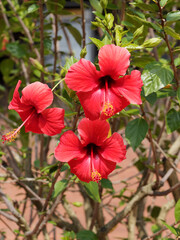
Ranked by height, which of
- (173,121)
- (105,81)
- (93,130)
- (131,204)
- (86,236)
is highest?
(105,81)

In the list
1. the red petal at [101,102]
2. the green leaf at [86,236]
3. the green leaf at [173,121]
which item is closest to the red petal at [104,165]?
the red petal at [101,102]

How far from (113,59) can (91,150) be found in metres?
0.20

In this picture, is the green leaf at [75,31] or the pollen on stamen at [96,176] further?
the green leaf at [75,31]

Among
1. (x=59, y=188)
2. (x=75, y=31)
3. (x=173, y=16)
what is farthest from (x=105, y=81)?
(x=75, y=31)

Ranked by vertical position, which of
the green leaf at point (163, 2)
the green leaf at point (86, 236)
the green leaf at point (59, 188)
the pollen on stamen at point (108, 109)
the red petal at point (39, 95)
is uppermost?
the green leaf at point (163, 2)

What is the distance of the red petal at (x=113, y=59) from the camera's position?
1.84 feet

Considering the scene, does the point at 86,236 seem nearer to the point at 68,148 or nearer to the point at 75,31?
the point at 68,148

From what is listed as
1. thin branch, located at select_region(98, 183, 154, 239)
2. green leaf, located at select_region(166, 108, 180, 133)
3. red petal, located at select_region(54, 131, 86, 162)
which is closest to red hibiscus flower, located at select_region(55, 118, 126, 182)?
red petal, located at select_region(54, 131, 86, 162)

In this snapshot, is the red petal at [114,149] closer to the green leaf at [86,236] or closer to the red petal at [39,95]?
the red petal at [39,95]

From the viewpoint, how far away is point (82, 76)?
57 cm

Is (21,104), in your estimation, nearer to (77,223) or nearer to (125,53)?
(125,53)

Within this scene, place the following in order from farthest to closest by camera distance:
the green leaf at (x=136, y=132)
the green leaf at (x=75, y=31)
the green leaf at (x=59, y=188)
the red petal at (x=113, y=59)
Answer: the green leaf at (x=75, y=31) → the green leaf at (x=59, y=188) → the green leaf at (x=136, y=132) → the red petal at (x=113, y=59)

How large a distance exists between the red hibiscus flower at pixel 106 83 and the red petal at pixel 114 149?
0.07m

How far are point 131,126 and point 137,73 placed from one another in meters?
0.28
